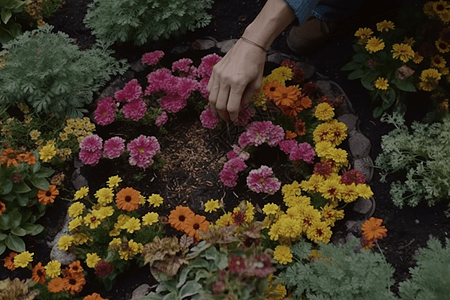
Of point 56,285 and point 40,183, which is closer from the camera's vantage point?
point 56,285

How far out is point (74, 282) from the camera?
2260 millimetres

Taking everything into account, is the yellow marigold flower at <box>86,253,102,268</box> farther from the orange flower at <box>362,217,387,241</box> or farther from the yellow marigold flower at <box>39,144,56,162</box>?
the orange flower at <box>362,217,387,241</box>

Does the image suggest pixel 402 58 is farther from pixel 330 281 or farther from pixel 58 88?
pixel 58 88

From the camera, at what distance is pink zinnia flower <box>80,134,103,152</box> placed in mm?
2615

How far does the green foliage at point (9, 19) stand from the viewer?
3258 millimetres

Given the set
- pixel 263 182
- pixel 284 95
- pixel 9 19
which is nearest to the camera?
pixel 263 182

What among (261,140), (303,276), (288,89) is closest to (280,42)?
(288,89)

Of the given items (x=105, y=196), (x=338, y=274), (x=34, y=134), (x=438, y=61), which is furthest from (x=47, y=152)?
(x=438, y=61)

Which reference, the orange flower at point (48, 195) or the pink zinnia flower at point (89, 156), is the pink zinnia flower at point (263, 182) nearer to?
the pink zinnia flower at point (89, 156)

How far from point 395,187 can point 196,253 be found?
1.13 metres

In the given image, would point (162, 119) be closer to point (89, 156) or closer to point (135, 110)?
point (135, 110)

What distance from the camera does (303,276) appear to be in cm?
210

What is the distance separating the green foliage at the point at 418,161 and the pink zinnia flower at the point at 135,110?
4.56 feet

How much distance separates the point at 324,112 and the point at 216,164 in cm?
71
